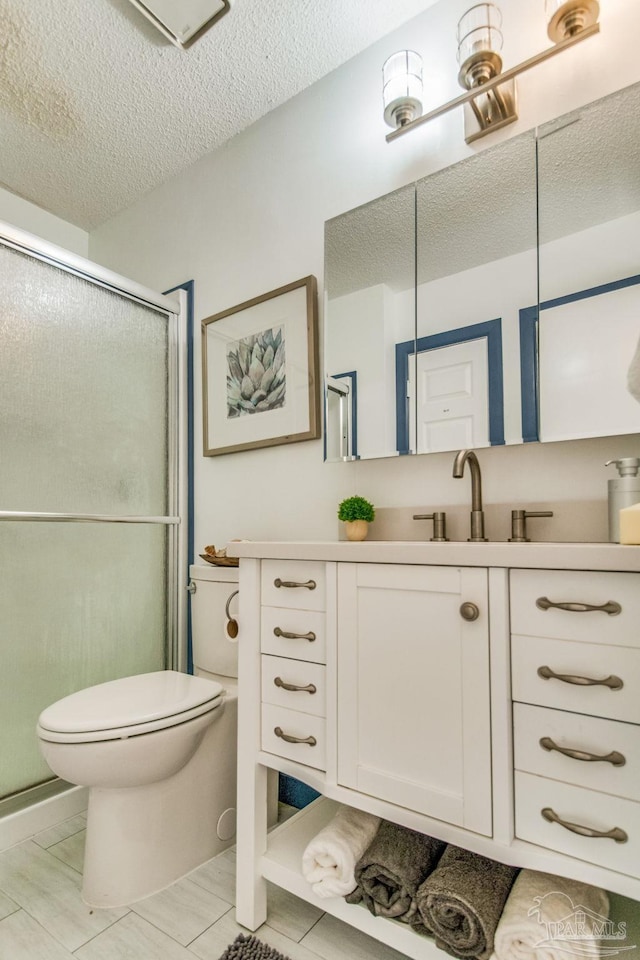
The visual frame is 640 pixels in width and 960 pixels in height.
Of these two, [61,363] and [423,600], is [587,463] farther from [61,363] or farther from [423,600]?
[61,363]

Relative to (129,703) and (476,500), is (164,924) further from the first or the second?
(476,500)

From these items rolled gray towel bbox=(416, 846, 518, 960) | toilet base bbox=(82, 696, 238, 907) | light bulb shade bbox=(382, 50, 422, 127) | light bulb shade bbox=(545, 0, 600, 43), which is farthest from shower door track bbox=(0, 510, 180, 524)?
light bulb shade bbox=(545, 0, 600, 43)

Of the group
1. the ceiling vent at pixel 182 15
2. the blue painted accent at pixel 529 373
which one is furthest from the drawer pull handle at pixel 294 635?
the ceiling vent at pixel 182 15

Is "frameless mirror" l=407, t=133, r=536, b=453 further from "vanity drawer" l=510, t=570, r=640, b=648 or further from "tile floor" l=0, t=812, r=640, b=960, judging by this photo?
"tile floor" l=0, t=812, r=640, b=960

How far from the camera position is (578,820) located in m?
0.78

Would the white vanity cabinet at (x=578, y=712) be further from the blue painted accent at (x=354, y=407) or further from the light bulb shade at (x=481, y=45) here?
the light bulb shade at (x=481, y=45)

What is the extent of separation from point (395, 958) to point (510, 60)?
6.91 ft

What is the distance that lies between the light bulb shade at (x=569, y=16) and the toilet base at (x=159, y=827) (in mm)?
1908

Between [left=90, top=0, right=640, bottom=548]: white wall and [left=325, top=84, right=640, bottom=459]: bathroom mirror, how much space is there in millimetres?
79

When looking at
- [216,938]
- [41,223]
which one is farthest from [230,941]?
[41,223]

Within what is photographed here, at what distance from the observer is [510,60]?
133 centimetres

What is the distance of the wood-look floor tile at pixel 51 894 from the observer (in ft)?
3.84

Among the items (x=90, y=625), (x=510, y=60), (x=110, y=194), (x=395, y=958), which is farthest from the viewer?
(x=110, y=194)

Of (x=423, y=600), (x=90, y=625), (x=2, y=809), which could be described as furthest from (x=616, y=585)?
(x=2, y=809)
